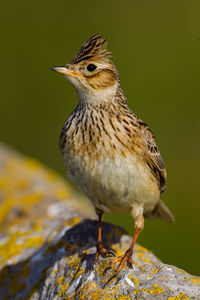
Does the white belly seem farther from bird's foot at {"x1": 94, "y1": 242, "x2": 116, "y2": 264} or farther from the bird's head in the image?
the bird's head

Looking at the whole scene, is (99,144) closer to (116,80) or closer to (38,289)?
(116,80)

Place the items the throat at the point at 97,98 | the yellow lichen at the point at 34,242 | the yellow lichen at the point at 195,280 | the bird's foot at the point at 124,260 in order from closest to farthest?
the yellow lichen at the point at 195,280 → the bird's foot at the point at 124,260 → the throat at the point at 97,98 → the yellow lichen at the point at 34,242

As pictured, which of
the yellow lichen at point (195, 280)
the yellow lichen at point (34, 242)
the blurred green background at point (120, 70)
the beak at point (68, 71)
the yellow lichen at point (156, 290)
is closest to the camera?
the yellow lichen at point (156, 290)

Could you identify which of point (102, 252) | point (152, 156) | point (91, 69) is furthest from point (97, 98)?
point (102, 252)

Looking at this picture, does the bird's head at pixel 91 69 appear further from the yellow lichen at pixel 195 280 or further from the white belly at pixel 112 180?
the yellow lichen at pixel 195 280

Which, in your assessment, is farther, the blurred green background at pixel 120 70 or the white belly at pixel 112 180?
the blurred green background at pixel 120 70

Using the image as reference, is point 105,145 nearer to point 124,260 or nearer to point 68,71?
point 68,71

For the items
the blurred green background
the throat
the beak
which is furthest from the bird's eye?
the blurred green background

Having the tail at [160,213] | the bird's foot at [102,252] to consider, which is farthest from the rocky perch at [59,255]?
the tail at [160,213]
